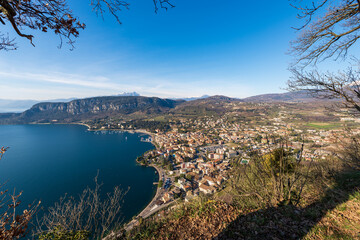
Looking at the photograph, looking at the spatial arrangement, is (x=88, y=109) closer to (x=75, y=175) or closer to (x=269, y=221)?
(x=75, y=175)

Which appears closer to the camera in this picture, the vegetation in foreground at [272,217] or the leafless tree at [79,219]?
the vegetation in foreground at [272,217]

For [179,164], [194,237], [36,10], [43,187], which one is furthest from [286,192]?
[43,187]

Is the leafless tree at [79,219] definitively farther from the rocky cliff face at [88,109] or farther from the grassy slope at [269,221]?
the rocky cliff face at [88,109]

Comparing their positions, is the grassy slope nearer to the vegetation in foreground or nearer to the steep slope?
the vegetation in foreground

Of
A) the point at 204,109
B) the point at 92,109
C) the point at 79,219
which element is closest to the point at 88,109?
the point at 92,109

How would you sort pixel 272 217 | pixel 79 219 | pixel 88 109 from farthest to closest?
pixel 88 109
pixel 79 219
pixel 272 217

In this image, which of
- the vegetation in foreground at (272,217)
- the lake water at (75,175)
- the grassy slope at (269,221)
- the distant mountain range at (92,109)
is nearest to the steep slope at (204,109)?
the distant mountain range at (92,109)

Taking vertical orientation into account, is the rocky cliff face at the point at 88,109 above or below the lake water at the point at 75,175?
above

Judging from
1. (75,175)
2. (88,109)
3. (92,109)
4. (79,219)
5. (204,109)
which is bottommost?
(75,175)

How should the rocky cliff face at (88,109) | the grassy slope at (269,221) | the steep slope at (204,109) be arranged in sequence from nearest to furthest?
the grassy slope at (269,221)
the steep slope at (204,109)
the rocky cliff face at (88,109)

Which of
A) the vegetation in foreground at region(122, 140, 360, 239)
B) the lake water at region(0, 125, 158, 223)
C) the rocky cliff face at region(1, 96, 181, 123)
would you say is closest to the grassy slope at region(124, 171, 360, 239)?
the vegetation in foreground at region(122, 140, 360, 239)
